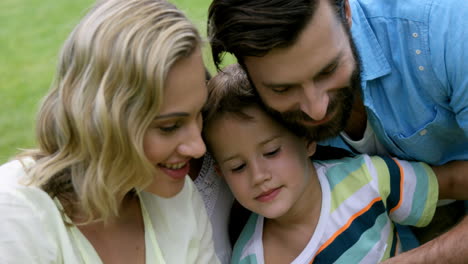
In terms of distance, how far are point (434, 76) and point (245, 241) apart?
103 centimetres

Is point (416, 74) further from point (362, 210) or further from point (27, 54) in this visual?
point (27, 54)

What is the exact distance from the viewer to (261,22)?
8.01 ft

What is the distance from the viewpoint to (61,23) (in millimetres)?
8523

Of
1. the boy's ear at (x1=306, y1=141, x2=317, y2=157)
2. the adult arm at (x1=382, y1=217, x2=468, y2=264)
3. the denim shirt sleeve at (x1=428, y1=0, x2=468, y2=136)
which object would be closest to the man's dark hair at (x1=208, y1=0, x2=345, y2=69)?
the denim shirt sleeve at (x1=428, y1=0, x2=468, y2=136)

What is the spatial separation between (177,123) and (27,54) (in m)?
5.90

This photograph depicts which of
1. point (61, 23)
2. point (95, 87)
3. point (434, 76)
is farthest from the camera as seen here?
point (61, 23)

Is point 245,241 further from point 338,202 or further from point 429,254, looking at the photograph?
point 429,254

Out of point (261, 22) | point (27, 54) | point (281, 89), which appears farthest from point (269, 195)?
point (27, 54)

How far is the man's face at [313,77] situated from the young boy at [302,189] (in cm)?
12

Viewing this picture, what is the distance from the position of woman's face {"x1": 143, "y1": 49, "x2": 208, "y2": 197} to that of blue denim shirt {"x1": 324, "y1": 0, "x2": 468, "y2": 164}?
2.77 feet

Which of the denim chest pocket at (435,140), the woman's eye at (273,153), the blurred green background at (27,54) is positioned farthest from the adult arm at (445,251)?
the blurred green background at (27,54)

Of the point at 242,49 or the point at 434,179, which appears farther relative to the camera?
the point at 434,179

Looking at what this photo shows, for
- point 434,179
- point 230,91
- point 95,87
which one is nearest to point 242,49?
point 230,91

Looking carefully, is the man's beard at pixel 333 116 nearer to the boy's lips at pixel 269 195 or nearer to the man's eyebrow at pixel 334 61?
the man's eyebrow at pixel 334 61
